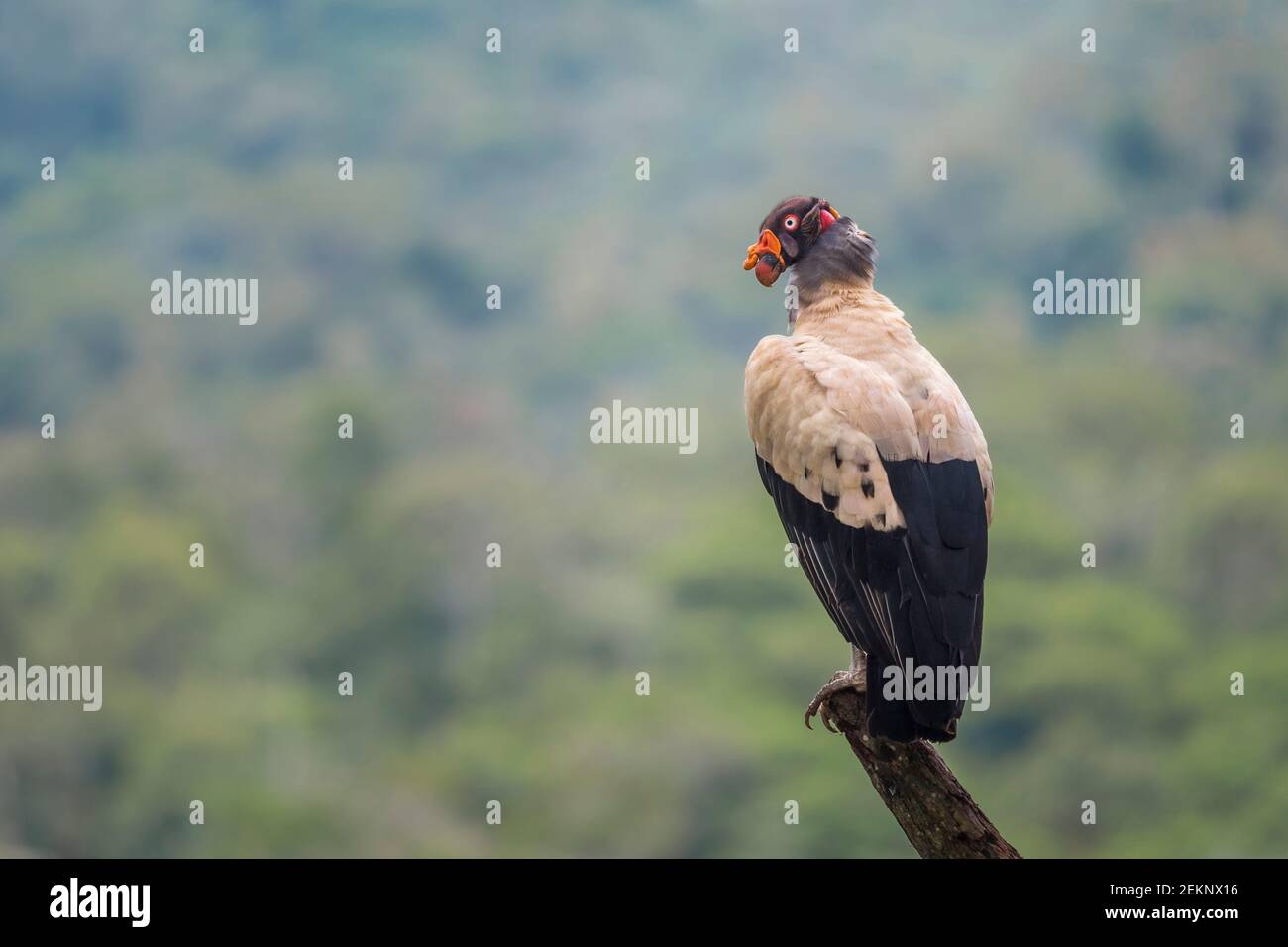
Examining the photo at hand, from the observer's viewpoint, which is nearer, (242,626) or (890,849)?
(890,849)

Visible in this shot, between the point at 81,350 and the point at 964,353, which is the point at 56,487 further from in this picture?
the point at 964,353

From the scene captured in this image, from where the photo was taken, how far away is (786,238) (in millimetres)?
9281

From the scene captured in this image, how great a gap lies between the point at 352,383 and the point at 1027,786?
43920mm

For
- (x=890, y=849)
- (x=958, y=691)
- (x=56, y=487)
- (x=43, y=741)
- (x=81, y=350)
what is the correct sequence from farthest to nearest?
(x=81, y=350)
(x=56, y=487)
(x=43, y=741)
(x=890, y=849)
(x=958, y=691)

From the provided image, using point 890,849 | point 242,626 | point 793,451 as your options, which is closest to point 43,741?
point 242,626

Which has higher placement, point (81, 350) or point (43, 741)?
point (81, 350)

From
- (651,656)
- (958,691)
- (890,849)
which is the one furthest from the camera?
(651,656)

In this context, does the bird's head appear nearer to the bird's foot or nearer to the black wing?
the black wing

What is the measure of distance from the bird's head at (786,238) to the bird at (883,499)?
0.71 metres

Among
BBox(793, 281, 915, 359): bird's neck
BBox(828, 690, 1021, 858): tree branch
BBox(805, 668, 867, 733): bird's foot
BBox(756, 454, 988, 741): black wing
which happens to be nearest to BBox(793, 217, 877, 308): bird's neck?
BBox(793, 281, 915, 359): bird's neck

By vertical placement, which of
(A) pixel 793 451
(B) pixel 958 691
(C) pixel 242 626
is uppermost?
(C) pixel 242 626

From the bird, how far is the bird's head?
0.71m

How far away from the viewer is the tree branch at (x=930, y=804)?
7305 mm
